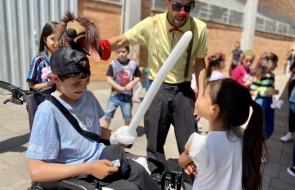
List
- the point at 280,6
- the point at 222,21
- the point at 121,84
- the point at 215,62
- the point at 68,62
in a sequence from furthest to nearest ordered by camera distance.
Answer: the point at 280,6 → the point at 222,21 → the point at 215,62 → the point at 121,84 → the point at 68,62

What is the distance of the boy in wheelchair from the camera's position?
1.29 m

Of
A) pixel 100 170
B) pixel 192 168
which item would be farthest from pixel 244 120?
pixel 100 170

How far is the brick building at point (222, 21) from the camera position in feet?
19.9

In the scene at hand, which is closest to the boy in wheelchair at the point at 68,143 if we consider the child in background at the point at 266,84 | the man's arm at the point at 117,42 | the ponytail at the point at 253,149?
the ponytail at the point at 253,149

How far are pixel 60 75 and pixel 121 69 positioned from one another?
7.30 feet

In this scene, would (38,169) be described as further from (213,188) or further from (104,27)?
(104,27)

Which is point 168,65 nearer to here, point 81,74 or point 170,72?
point 81,74

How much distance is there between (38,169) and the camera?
1.28m

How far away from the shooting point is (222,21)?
32.3 feet

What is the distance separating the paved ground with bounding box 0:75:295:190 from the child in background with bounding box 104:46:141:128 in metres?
0.50

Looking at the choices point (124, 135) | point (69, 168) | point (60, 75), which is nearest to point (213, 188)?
point (124, 135)

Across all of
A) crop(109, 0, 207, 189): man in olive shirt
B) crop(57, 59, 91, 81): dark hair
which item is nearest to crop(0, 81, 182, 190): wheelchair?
crop(57, 59, 91, 81): dark hair

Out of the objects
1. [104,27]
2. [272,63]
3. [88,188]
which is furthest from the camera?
[104,27]

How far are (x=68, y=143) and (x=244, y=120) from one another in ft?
3.04
